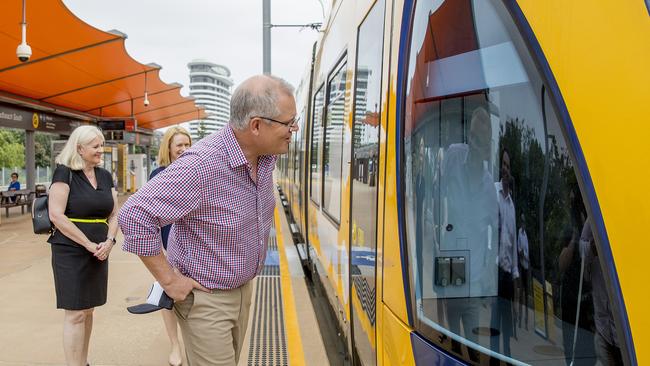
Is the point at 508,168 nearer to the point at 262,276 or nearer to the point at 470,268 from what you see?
the point at 470,268

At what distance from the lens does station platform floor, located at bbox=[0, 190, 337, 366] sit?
4191 millimetres

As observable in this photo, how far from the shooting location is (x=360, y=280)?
122 inches

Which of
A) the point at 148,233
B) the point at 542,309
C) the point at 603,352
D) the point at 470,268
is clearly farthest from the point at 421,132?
the point at 148,233

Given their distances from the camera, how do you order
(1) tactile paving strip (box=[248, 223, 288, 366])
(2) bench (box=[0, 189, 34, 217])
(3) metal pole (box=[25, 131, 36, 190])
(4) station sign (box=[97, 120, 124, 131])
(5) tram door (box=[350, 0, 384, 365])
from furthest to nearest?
1. (4) station sign (box=[97, 120, 124, 131])
2. (3) metal pole (box=[25, 131, 36, 190])
3. (2) bench (box=[0, 189, 34, 217])
4. (1) tactile paving strip (box=[248, 223, 288, 366])
5. (5) tram door (box=[350, 0, 384, 365])

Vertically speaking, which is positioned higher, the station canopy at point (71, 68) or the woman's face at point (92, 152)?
the station canopy at point (71, 68)

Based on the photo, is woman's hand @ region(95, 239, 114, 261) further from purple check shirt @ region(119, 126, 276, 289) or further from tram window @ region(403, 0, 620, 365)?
tram window @ region(403, 0, 620, 365)

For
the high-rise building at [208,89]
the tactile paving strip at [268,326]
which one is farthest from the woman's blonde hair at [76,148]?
the high-rise building at [208,89]

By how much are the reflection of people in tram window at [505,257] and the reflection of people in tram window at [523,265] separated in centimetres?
Answer: 2

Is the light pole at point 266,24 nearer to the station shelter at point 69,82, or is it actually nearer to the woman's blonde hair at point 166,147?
the station shelter at point 69,82

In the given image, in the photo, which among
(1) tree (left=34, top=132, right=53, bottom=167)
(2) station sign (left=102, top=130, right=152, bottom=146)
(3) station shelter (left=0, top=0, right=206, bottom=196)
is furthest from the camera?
(1) tree (left=34, top=132, right=53, bottom=167)

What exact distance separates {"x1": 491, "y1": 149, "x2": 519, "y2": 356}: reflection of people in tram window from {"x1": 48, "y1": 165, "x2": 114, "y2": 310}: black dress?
109 inches

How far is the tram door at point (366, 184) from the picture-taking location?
273 cm

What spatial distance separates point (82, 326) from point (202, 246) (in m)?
1.97

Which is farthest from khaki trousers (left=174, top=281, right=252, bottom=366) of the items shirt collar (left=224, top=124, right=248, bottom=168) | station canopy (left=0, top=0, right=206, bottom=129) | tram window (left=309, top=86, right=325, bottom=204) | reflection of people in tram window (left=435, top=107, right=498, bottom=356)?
station canopy (left=0, top=0, right=206, bottom=129)
